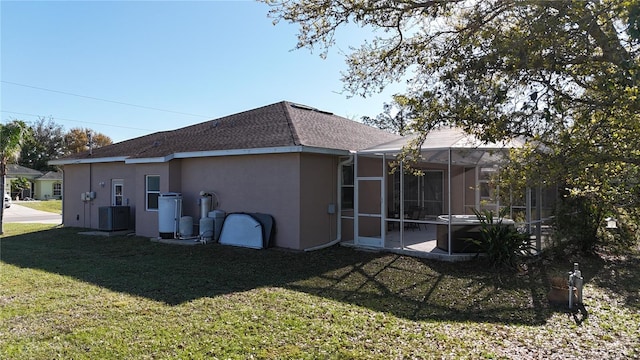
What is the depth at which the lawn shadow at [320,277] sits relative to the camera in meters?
6.78

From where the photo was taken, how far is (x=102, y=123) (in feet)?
161

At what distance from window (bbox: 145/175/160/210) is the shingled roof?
80 centimetres

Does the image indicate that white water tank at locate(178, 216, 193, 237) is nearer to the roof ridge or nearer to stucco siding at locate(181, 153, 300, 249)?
stucco siding at locate(181, 153, 300, 249)

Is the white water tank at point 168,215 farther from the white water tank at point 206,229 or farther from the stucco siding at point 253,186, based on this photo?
the white water tank at point 206,229

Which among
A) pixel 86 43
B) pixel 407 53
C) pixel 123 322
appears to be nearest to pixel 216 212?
pixel 123 322

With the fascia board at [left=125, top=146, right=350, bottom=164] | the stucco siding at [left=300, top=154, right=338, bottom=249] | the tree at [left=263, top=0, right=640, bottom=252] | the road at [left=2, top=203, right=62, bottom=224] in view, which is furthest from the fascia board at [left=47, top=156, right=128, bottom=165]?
the tree at [left=263, top=0, right=640, bottom=252]

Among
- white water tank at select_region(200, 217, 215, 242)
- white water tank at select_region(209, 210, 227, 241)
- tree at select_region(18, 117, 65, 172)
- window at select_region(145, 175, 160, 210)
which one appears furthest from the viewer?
tree at select_region(18, 117, 65, 172)

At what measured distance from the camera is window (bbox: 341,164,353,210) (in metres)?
12.5

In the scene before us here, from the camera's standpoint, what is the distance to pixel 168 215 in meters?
12.9

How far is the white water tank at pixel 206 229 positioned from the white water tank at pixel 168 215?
1.32m

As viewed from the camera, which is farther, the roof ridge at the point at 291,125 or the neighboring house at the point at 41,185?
the neighboring house at the point at 41,185

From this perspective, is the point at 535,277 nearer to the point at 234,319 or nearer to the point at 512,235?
the point at 512,235

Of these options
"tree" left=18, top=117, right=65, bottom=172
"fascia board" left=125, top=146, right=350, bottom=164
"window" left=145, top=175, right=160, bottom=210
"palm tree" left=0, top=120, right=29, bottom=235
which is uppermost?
"tree" left=18, top=117, right=65, bottom=172

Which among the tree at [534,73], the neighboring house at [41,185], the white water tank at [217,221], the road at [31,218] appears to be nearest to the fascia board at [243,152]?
the white water tank at [217,221]
